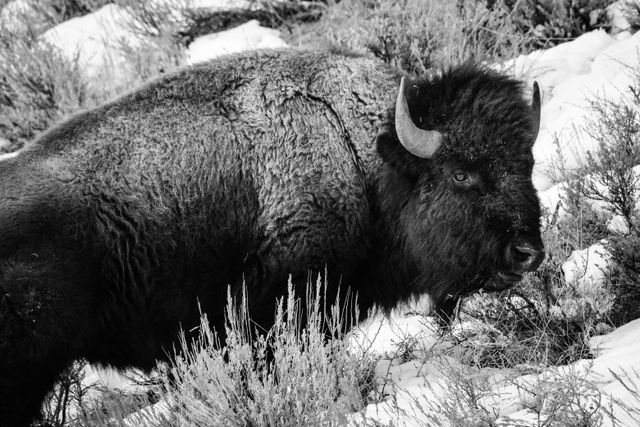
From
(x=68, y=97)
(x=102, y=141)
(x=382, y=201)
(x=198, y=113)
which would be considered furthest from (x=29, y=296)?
(x=68, y=97)

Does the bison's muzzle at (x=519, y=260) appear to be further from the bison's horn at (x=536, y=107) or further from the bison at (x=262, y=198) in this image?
the bison's horn at (x=536, y=107)

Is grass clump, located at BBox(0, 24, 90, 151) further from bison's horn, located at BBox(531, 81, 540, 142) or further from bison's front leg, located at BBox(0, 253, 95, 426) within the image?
bison's horn, located at BBox(531, 81, 540, 142)

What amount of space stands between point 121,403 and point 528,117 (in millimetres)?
2887

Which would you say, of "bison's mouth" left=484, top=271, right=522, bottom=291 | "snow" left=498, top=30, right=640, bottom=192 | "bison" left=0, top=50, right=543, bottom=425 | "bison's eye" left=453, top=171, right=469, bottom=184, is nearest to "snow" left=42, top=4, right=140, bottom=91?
"snow" left=498, top=30, right=640, bottom=192

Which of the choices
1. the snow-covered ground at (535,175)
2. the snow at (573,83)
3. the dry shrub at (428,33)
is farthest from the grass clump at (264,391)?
the dry shrub at (428,33)

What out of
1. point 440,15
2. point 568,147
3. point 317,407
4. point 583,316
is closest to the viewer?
point 317,407

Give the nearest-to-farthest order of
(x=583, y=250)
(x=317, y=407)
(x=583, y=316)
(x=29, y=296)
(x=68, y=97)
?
(x=317, y=407)
(x=29, y=296)
(x=583, y=316)
(x=583, y=250)
(x=68, y=97)

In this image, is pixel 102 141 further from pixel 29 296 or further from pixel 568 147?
pixel 568 147

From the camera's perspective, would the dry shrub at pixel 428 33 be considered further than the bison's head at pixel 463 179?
Yes

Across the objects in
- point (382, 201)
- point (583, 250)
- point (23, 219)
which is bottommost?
point (583, 250)

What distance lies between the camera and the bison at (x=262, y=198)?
451 cm

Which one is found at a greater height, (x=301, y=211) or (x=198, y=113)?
(x=198, y=113)

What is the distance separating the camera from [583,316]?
15.2 feet

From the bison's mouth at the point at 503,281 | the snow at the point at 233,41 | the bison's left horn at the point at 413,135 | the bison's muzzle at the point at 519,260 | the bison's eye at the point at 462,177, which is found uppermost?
the snow at the point at 233,41
